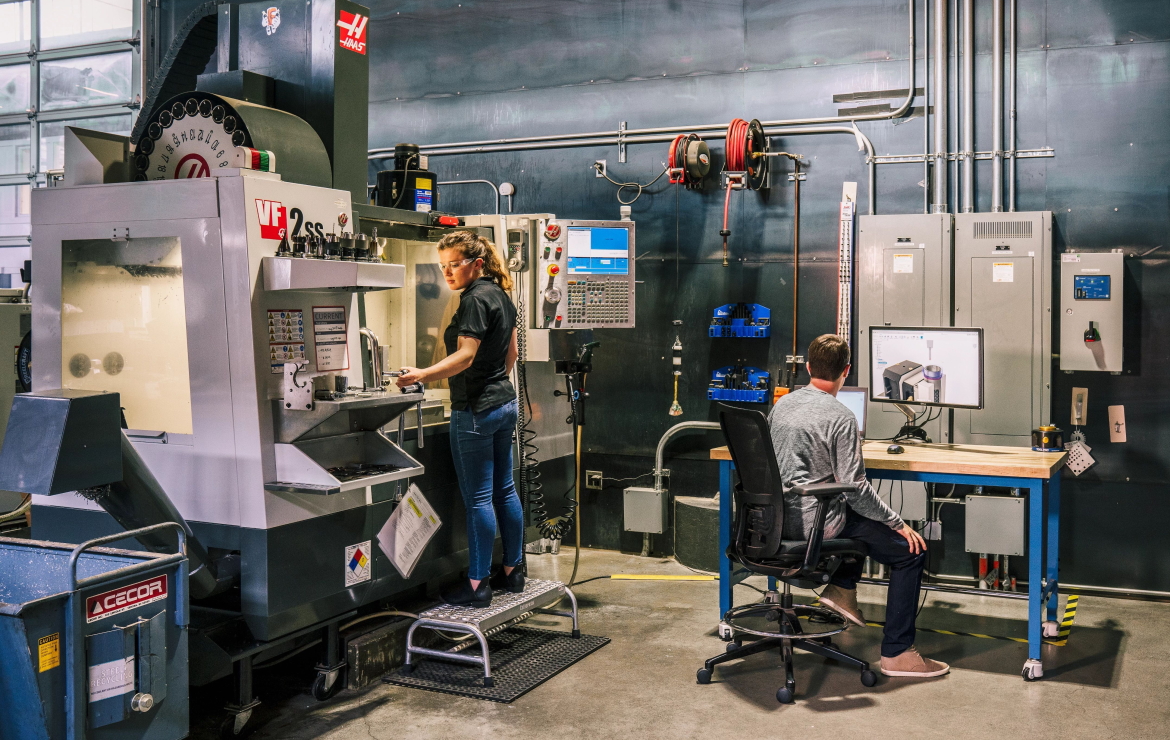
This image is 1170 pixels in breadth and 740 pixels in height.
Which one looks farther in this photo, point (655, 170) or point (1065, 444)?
point (655, 170)

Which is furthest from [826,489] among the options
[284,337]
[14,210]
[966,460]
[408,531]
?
[14,210]

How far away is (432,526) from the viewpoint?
4.08 m

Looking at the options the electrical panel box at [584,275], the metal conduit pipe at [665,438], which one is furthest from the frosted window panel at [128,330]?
the metal conduit pipe at [665,438]

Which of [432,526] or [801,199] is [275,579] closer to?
[432,526]

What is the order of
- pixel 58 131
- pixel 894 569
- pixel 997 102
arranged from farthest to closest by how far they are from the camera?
pixel 58 131 < pixel 997 102 < pixel 894 569

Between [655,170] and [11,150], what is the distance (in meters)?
5.14

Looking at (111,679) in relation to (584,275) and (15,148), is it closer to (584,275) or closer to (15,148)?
(584,275)

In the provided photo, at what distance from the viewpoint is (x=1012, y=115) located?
5125 mm

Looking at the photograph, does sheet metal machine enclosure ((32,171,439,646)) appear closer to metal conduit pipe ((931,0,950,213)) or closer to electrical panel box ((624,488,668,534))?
electrical panel box ((624,488,668,534))

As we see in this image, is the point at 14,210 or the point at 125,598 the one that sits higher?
the point at 14,210

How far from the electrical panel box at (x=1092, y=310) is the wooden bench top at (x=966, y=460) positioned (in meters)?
0.87

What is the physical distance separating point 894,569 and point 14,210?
22.9 feet

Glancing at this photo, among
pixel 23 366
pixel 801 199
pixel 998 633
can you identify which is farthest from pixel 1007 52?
pixel 23 366

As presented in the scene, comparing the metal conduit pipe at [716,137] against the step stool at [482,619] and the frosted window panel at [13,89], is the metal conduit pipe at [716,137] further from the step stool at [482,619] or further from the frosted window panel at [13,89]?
the frosted window panel at [13,89]
